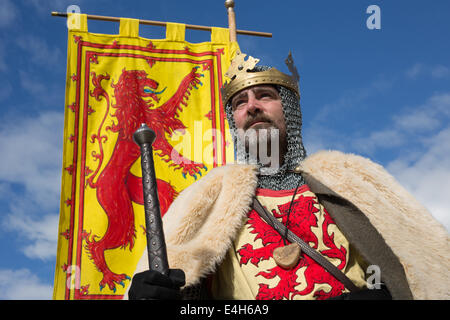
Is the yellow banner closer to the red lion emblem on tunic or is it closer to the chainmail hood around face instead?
the chainmail hood around face

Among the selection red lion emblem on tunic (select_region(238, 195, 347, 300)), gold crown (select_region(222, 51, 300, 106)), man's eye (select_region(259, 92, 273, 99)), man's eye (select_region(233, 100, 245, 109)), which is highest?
gold crown (select_region(222, 51, 300, 106))

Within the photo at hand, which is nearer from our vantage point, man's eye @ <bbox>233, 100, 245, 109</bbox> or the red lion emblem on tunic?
the red lion emblem on tunic

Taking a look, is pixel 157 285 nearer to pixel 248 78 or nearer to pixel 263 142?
pixel 263 142

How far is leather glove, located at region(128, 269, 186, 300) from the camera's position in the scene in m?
1.89

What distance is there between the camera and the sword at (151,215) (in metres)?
1.96

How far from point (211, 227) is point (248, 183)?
0.47 meters

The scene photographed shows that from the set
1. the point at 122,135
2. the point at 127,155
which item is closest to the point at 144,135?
the point at 127,155

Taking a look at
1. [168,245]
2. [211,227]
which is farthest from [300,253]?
[168,245]

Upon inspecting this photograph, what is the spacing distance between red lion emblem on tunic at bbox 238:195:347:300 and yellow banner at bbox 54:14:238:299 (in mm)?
2226

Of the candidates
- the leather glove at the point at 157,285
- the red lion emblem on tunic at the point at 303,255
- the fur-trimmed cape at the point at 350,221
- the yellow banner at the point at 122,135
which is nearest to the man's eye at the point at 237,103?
the fur-trimmed cape at the point at 350,221

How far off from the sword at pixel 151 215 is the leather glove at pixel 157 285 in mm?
39

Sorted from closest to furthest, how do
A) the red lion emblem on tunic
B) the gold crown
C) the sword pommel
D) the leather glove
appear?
the leather glove, the sword pommel, the red lion emblem on tunic, the gold crown

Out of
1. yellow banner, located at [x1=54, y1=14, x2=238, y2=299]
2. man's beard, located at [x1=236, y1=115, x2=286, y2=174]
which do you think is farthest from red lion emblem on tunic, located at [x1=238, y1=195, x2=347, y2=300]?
yellow banner, located at [x1=54, y1=14, x2=238, y2=299]

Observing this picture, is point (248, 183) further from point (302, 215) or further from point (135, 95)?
point (135, 95)
